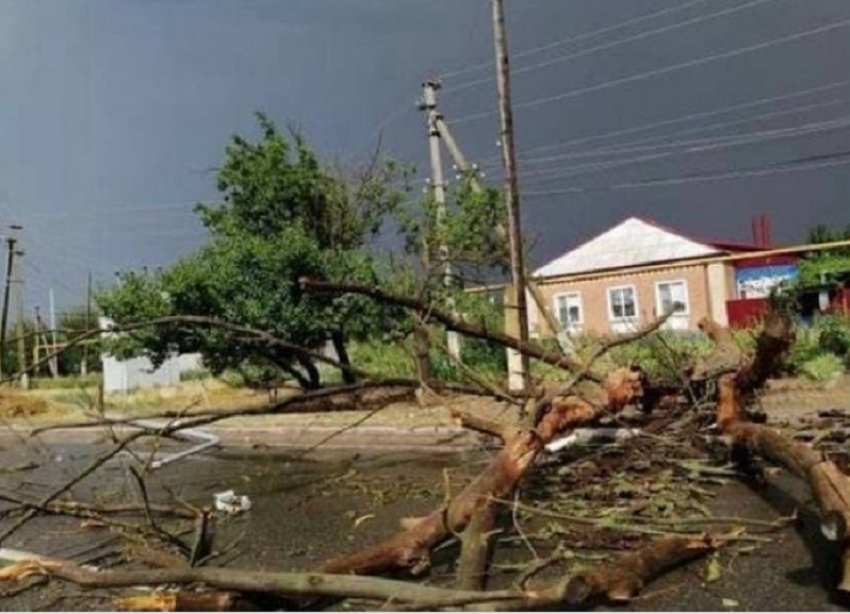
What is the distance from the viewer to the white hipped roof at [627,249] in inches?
1698

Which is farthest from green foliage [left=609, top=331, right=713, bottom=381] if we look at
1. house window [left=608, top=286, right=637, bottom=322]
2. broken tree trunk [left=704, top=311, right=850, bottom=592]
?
house window [left=608, top=286, right=637, bottom=322]

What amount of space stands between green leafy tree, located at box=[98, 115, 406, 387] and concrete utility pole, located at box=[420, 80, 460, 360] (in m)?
1.46

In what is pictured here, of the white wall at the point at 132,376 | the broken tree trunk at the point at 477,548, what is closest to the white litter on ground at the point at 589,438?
the broken tree trunk at the point at 477,548

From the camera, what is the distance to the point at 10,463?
13.7m

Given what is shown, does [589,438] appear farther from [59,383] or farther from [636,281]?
Result: [59,383]

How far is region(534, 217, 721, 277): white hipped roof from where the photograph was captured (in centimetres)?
4312

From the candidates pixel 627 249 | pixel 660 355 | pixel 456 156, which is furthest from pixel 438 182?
pixel 627 249

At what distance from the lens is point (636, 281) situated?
3662cm

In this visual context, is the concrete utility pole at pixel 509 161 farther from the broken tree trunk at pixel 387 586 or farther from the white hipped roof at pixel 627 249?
the white hipped roof at pixel 627 249

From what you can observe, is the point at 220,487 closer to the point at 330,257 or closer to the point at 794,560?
Answer: the point at 794,560

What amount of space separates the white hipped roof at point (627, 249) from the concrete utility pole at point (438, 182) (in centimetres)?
2057

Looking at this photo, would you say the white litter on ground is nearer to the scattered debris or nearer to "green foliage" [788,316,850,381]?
the scattered debris

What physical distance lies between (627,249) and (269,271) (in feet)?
105

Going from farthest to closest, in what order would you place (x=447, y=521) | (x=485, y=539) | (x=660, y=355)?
1. (x=660, y=355)
2. (x=447, y=521)
3. (x=485, y=539)
